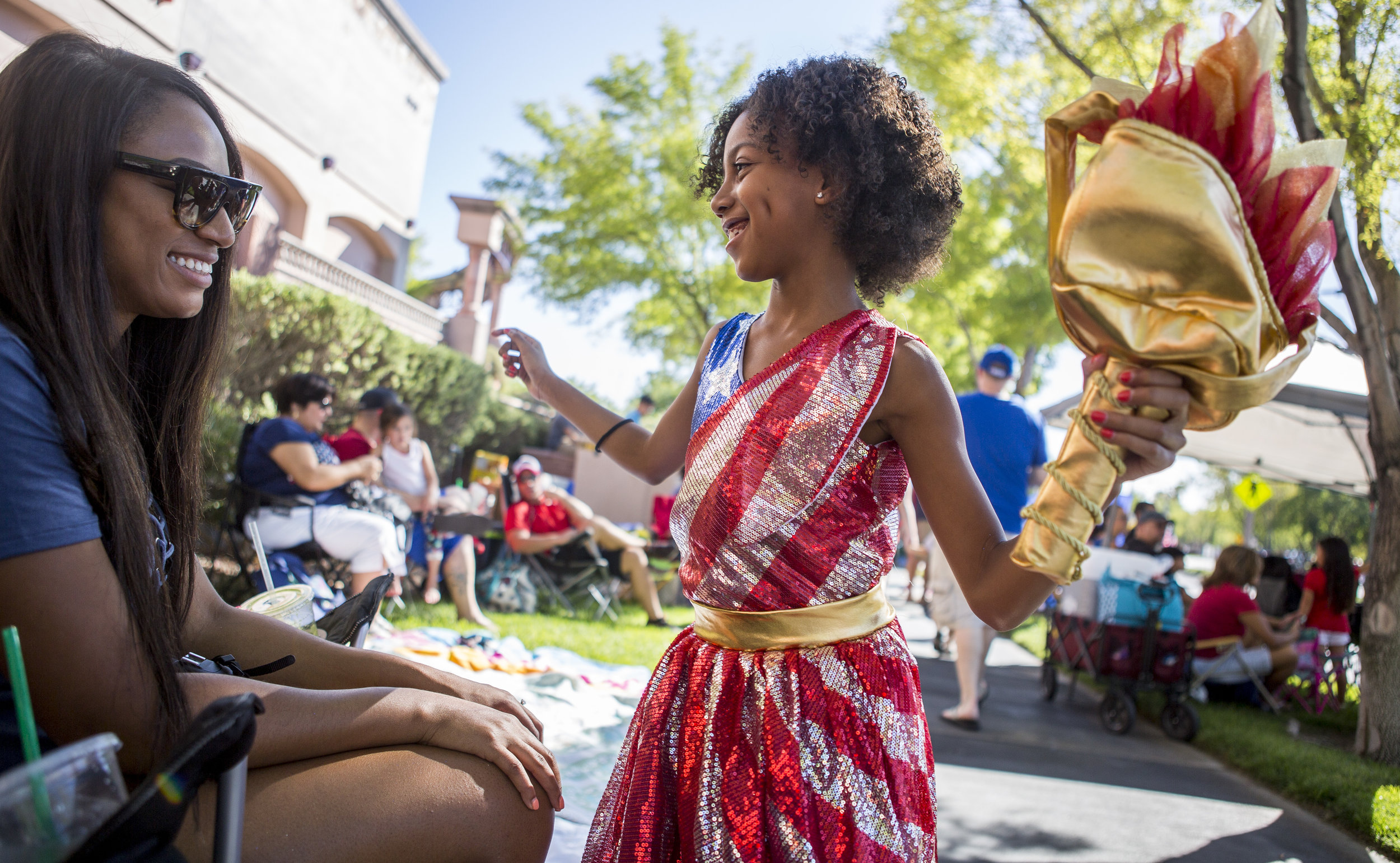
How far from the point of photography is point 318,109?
1645cm

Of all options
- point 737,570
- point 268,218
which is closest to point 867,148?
point 737,570

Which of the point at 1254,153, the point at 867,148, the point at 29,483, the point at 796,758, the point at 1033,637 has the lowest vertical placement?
the point at 1033,637

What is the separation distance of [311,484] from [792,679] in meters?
4.44

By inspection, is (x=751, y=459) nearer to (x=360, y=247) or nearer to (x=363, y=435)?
(x=363, y=435)

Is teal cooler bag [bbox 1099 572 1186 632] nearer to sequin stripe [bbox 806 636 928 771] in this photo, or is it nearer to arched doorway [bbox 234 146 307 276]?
sequin stripe [bbox 806 636 928 771]

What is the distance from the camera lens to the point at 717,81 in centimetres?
1772

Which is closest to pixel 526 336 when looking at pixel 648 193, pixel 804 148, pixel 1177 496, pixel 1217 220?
pixel 804 148

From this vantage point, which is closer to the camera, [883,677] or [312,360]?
[883,677]

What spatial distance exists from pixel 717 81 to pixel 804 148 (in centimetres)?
1740

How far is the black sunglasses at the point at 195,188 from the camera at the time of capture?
133cm

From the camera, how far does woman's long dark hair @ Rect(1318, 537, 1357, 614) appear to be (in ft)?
25.2

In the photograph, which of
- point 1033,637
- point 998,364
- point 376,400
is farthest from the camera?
point 1033,637

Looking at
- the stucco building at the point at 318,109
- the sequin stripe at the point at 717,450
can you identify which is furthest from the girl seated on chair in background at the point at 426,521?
the stucco building at the point at 318,109

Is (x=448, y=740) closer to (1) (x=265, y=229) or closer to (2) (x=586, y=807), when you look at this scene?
(2) (x=586, y=807)
